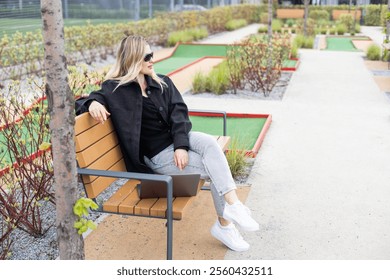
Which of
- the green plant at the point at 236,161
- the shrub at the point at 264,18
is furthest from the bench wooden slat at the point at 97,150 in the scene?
the shrub at the point at 264,18

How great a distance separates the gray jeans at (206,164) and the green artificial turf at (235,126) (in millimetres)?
2746

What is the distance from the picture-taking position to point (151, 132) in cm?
429

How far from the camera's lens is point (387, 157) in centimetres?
641

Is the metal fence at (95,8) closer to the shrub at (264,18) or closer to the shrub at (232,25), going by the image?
the shrub at (232,25)

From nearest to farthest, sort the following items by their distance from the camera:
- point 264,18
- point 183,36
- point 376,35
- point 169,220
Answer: point 169,220, point 183,36, point 376,35, point 264,18

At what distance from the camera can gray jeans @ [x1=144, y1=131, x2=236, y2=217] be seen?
3969 mm

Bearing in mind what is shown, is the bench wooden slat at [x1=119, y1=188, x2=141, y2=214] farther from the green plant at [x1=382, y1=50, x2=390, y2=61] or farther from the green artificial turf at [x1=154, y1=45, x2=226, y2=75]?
the green artificial turf at [x1=154, y1=45, x2=226, y2=75]

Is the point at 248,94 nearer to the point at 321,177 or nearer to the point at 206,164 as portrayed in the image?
the point at 321,177

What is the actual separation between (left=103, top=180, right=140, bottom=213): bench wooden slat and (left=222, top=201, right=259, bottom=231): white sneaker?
69 cm

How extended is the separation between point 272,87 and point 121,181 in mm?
5849

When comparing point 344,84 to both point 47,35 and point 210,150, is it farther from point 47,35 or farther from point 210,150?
point 47,35

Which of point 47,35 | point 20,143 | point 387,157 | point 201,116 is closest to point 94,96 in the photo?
point 20,143

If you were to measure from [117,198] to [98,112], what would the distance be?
60 cm

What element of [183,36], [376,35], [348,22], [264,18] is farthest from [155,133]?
[264,18]
